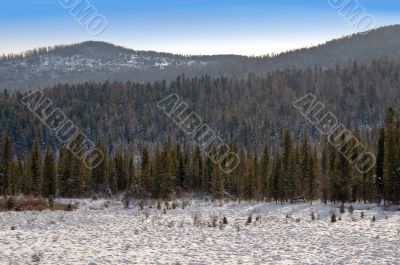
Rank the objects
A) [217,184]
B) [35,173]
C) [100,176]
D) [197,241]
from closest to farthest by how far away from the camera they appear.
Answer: [197,241], [217,184], [35,173], [100,176]

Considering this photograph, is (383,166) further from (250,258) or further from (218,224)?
(250,258)

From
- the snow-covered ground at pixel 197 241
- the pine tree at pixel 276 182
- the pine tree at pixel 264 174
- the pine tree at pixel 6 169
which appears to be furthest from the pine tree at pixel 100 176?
the snow-covered ground at pixel 197 241

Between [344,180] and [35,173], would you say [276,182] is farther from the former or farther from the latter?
[35,173]

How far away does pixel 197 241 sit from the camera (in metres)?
19.9

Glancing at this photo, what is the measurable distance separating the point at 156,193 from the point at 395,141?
97.4 feet

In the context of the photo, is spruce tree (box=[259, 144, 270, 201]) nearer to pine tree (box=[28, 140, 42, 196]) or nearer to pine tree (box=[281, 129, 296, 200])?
pine tree (box=[281, 129, 296, 200])

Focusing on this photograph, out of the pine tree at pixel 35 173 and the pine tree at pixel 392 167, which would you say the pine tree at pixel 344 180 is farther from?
the pine tree at pixel 35 173

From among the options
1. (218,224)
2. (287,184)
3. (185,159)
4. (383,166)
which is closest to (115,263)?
(218,224)

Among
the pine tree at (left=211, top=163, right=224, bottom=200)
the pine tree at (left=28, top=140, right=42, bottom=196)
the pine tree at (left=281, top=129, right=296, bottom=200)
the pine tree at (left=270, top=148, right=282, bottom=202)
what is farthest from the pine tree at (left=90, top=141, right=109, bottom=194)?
the pine tree at (left=281, top=129, right=296, bottom=200)

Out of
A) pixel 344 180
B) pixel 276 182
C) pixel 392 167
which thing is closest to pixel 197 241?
pixel 392 167

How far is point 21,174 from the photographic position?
260ft

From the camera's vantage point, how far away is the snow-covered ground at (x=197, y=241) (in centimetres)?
1636

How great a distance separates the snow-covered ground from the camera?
16359 mm

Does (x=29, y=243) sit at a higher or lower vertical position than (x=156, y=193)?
higher
